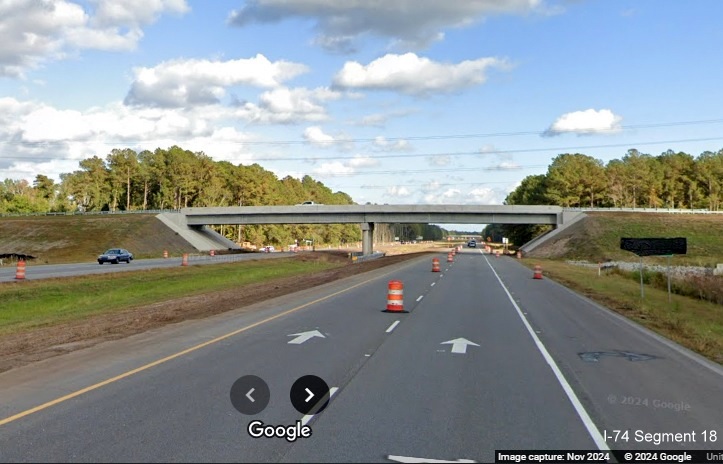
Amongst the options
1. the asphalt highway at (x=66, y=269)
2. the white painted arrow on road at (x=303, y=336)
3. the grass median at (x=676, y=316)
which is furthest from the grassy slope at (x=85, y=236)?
the white painted arrow on road at (x=303, y=336)

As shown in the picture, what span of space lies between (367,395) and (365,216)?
82.8m

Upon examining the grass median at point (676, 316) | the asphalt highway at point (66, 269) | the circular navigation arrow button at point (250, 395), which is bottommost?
the asphalt highway at point (66, 269)

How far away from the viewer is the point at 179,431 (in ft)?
21.8

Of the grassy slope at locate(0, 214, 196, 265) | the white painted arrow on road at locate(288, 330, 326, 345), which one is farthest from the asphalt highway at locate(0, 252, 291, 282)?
the white painted arrow on road at locate(288, 330, 326, 345)

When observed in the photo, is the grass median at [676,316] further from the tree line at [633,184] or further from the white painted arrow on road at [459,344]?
the tree line at [633,184]

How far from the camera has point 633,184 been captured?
454ft

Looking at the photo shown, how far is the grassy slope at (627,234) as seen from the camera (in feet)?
258

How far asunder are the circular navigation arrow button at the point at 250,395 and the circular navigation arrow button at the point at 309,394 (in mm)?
398

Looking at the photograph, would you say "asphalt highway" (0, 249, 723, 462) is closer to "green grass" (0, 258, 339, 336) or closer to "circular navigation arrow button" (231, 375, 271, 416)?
"circular navigation arrow button" (231, 375, 271, 416)

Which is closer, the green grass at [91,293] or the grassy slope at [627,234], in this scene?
the green grass at [91,293]

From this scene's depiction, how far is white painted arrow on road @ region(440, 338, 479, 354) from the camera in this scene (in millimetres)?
12641

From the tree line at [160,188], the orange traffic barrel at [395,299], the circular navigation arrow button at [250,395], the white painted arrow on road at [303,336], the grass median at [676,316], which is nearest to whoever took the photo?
the circular navigation arrow button at [250,395]

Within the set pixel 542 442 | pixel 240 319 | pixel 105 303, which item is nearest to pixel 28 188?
pixel 105 303

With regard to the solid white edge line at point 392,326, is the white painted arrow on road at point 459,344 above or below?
above
